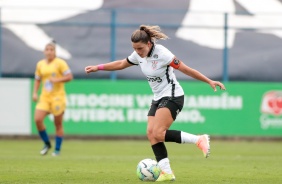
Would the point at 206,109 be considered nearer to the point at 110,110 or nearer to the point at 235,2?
the point at 110,110

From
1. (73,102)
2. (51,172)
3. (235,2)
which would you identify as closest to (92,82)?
(73,102)

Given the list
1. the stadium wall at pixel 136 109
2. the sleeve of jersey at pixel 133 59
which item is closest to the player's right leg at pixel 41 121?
the stadium wall at pixel 136 109

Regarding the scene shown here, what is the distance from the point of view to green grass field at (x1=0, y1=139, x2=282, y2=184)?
11805 mm

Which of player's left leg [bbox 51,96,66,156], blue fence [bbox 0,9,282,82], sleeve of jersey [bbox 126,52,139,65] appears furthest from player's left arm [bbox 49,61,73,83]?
blue fence [bbox 0,9,282,82]

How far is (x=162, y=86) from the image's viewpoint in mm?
11695

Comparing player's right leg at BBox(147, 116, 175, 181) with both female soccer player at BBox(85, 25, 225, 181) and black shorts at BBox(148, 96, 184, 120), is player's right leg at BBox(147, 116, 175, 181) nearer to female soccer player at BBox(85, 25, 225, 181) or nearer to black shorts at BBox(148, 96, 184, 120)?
female soccer player at BBox(85, 25, 225, 181)

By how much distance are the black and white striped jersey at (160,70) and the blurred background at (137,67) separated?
11.1 meters

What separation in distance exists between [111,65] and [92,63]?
12468 mm

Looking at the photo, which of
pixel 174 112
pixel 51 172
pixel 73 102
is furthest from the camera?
pixel 73 102

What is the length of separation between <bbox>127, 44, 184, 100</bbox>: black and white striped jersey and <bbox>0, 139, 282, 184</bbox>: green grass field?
1320 mm

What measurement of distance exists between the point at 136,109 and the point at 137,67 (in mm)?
2347

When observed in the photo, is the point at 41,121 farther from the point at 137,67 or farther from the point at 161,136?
the point at 137,67

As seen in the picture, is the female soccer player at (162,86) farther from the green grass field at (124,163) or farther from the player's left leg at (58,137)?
the player's left leg at (58,137)

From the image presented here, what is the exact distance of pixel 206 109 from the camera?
2306 centimetres
